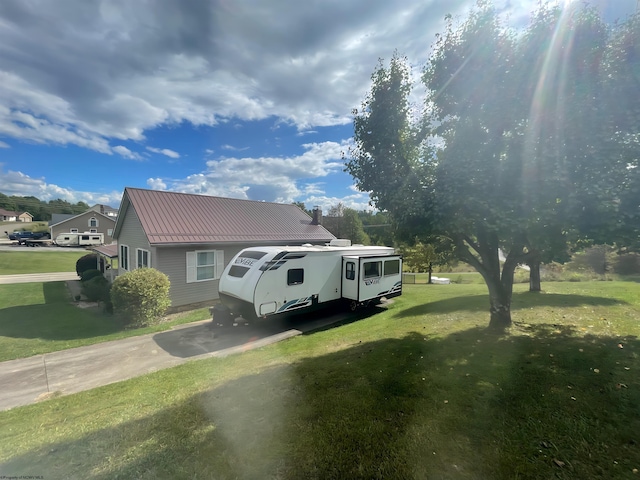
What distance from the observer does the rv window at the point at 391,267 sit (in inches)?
538

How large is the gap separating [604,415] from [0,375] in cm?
1146

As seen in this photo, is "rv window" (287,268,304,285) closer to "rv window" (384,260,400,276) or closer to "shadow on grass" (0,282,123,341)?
"rv window" (384,260,400,276)

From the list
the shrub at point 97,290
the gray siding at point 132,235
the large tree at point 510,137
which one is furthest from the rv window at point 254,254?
the shrub at point 97,290

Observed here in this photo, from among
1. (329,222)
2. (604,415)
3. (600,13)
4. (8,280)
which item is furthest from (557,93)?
(329,222)

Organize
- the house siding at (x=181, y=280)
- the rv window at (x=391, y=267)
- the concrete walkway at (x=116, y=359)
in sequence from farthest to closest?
the rv window at (x=391, y=267) → the house siding at (x=181, y=280) → the concrete walkway at (x=116, y=359)

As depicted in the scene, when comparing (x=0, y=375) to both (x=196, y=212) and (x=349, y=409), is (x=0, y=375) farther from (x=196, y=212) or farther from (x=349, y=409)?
(x=196, y=212)

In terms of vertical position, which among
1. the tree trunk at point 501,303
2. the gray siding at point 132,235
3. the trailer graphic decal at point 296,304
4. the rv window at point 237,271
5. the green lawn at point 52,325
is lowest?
the green lawn at point 52,325

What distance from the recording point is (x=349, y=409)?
4141mm

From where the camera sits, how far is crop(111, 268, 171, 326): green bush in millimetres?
10586

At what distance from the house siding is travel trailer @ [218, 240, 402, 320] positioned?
3687 millimetres

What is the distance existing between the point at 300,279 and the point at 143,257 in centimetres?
885

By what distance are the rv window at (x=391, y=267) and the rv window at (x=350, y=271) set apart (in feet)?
6.88

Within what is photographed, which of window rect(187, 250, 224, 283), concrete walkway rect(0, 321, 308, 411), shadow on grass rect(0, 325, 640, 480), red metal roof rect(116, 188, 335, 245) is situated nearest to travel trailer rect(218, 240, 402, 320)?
concrete walkway rect(0, 321, 308, 411)

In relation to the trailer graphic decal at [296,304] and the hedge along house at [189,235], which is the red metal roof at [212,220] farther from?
the trailer graphic decal at [296,304]
